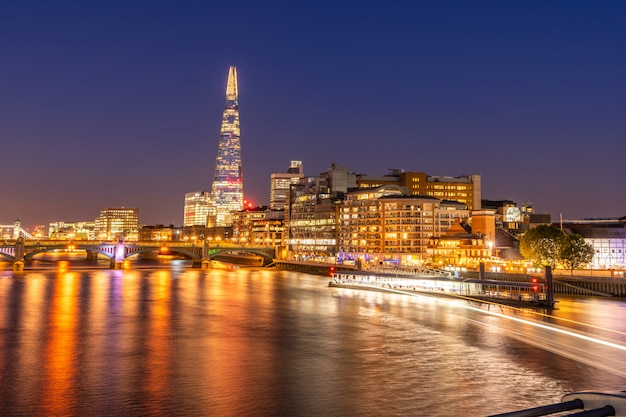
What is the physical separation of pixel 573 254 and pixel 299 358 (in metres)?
73.5

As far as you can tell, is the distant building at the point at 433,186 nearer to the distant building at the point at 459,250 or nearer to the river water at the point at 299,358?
the distant building at the point at 459,250

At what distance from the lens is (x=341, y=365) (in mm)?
29672

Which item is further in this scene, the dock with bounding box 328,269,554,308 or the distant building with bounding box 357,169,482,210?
the distant building with bounding box 357,169,482,210

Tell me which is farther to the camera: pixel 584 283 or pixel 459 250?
pixel 459 250

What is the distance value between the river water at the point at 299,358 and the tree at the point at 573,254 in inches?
1194

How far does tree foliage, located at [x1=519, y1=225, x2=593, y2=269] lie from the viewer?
3568 inches

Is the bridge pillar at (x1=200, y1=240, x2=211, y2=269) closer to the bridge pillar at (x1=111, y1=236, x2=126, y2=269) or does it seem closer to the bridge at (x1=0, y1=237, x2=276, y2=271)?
the bridge at (x1=0, y1=237, x2=276, y2=271)

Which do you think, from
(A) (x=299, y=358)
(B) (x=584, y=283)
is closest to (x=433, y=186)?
(B) (x=584, y=283)

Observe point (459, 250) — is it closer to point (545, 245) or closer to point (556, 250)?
point (545, 245)

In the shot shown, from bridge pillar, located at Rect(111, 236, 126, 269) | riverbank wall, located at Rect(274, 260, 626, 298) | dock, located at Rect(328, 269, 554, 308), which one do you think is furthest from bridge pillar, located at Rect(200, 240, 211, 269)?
riverbank wall, located at Rect(274, 260, 626, 298)

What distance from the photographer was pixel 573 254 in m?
90.1

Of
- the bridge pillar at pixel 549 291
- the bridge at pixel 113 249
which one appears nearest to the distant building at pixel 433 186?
the bridge at pixel 113 249

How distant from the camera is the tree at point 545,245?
299ft

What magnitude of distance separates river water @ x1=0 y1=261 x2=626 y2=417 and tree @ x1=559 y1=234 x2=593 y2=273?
99.5 ft
